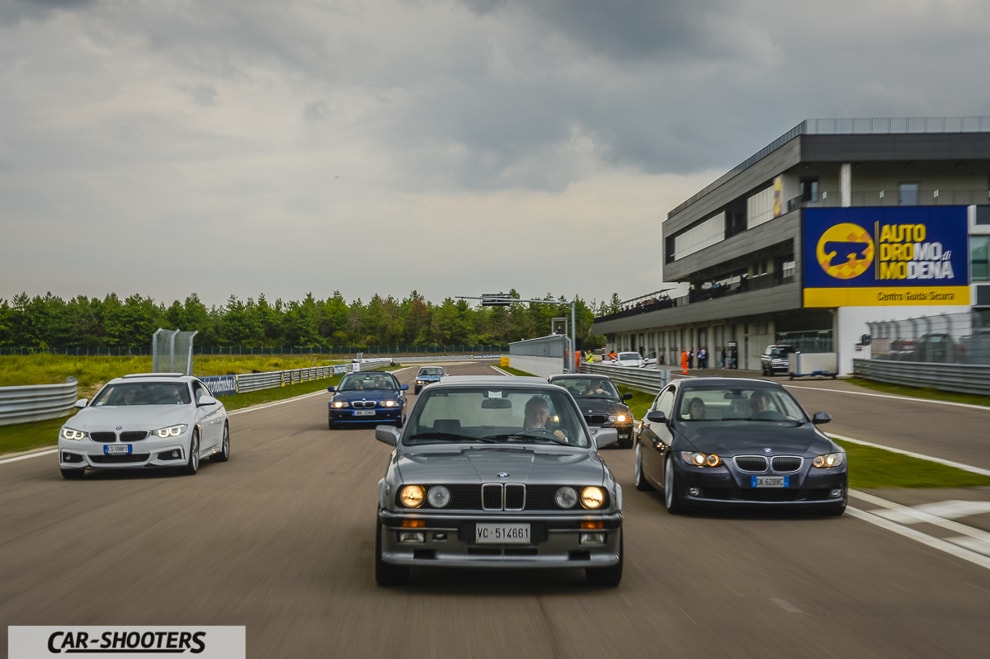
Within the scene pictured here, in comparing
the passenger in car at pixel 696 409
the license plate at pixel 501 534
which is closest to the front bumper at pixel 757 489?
the passenger in car at pixel 696 409

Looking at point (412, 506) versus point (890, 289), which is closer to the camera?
point (412, 506)

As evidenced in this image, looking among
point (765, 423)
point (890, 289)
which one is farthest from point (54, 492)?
point (890, 289)

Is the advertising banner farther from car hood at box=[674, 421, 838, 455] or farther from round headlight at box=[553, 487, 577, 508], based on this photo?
round headlight at box=[553, 487, 577, 508]

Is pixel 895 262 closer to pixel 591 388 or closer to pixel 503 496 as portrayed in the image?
pixel 591 388

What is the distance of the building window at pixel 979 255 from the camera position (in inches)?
2237

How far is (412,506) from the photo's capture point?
622 centimetres

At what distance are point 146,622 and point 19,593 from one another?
137cm

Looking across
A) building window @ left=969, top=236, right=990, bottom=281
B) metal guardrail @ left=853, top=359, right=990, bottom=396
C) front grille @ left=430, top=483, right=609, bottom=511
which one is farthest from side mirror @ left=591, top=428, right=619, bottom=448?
building window @ left=969, top=236, right=990, bottom=281

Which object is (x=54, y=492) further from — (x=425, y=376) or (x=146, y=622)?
(x=425, y=376)

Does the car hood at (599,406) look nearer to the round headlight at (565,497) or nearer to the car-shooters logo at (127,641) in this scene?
the round headlight at (565,497)

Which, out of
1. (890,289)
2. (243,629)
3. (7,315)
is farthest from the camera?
(7,315)

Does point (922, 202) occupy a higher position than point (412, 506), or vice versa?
point (922, 202)

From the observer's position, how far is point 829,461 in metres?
9.59

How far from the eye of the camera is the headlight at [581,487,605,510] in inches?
247
